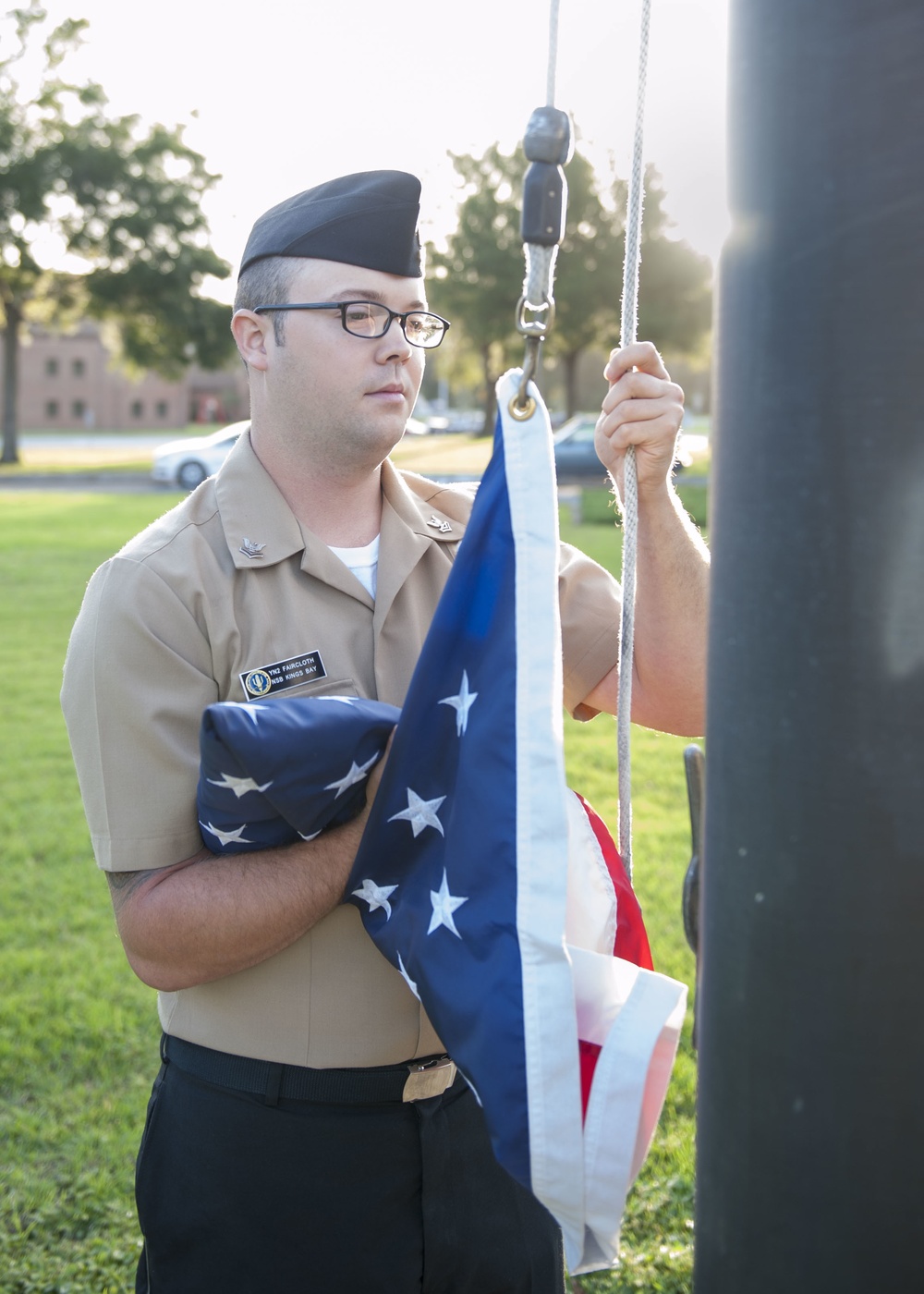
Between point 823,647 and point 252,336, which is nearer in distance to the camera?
point 823,647

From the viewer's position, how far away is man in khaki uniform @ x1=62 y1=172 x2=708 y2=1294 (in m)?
1.94

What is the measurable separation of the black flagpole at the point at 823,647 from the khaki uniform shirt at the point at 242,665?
3.85 ft

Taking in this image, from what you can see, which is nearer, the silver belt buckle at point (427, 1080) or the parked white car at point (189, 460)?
the silver belt buckle at point (427, 1080)

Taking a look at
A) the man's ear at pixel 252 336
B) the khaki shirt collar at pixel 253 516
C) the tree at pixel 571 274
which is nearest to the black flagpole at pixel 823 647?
the khaki shirt collar at pixel 253 516

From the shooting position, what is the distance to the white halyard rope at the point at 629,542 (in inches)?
57.2

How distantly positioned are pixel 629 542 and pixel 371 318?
851mm

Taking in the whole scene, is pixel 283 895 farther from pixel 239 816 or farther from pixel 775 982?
pixel 775 982

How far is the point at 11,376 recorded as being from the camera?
102 ft

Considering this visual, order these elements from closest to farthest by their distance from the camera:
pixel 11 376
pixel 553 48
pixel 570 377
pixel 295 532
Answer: pixel 553 48
pixel 295 532
pixel 11 376
pixel 570 377

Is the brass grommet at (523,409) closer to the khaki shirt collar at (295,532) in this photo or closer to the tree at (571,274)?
the khaki shirt collar at (295,532)

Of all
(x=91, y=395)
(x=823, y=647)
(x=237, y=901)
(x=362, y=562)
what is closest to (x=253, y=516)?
(x=362, y=562)

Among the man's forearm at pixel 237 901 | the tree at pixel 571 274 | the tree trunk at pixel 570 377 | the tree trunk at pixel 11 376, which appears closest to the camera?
the man's forearm at pixel 237 901

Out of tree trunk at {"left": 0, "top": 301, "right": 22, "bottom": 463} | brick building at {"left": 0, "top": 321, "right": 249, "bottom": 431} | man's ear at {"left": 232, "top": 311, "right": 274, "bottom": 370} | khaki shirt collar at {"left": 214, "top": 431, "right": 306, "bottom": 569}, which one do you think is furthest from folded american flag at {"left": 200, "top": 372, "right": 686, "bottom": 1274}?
brick building at {"left": 0, "top": 321, "right": 249, "bottom": 431}

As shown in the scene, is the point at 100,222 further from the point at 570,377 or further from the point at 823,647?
the point at 823,647
